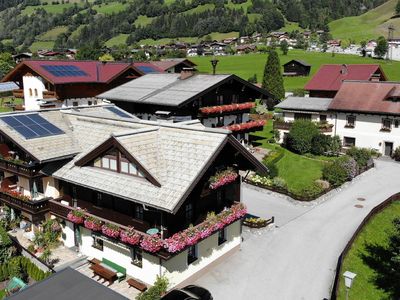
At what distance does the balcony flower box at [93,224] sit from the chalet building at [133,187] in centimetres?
5

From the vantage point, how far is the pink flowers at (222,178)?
21.9 meters

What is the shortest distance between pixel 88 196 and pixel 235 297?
33.1 feet

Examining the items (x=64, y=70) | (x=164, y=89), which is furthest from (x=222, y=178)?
(x=64, y=70)

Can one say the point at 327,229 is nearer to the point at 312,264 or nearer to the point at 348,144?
the point at 312,264

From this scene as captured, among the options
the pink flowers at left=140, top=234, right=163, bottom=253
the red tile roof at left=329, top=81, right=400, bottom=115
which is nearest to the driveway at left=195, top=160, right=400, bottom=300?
the pink flowers at left=140, top=234, right=163, bottom=253

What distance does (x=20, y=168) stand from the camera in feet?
84.9

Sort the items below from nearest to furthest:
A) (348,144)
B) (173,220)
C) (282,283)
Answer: (173,220), (282,283), (348,144)

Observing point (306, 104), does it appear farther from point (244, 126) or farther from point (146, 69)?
point (146, 69)

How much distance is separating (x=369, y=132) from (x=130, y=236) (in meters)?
35.8

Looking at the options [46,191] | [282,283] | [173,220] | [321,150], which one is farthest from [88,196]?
[321,150]

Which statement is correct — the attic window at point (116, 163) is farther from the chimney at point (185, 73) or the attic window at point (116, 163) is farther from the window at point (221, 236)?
the chimney at point (185, 73)

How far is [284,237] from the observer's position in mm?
27719

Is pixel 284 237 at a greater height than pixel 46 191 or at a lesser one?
lesser

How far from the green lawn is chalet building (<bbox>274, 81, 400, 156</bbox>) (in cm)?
1452
